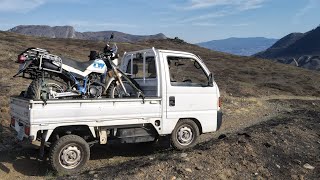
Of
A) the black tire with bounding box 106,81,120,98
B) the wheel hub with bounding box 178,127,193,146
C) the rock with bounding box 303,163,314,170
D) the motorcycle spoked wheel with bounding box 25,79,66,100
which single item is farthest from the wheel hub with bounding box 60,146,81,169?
the rock with bounding box 303,163,314,170

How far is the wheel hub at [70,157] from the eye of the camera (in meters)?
7.87

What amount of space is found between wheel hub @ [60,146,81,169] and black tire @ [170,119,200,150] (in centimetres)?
231

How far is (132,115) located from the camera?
860 cm

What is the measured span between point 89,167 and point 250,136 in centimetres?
396

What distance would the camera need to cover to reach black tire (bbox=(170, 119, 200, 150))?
9553mm

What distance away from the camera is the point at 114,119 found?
8375 mm

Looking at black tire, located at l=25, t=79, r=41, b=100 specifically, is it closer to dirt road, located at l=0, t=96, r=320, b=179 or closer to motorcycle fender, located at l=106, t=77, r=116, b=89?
dirt road, located at l=0, t=96, r=320, b=179

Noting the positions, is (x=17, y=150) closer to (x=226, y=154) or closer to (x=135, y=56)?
(x=135, y=56)

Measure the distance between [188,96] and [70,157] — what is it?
2.96 m

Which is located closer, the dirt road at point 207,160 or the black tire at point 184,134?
the dirt road at point 207,160

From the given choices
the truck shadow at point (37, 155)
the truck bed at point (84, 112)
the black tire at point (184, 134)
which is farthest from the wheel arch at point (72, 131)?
the black tire at point (184, 134)

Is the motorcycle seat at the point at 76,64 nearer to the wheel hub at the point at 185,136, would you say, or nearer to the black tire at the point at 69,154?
the black tire at the point at 69,154

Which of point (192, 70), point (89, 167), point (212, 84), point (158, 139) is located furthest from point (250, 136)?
point (192, 70)

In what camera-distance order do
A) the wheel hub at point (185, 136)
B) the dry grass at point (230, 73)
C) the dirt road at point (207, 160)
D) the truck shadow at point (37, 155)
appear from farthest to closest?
the dry grass at point (230, 73), the wheel hub at point (185, 136), the truck shadow at point (37, 155), the dirt road at point (207, 160)
